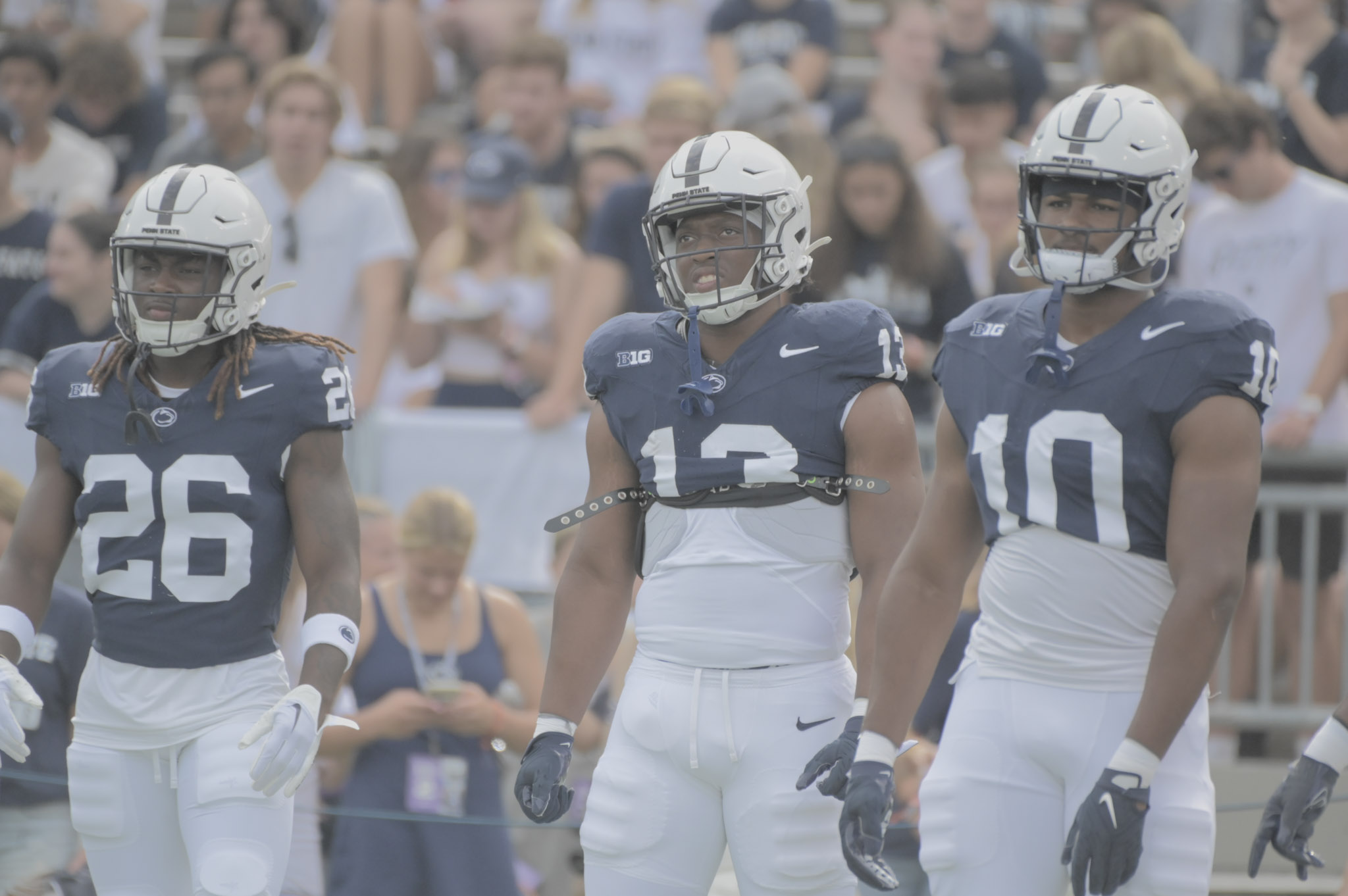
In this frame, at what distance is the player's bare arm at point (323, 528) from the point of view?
3.85 metres

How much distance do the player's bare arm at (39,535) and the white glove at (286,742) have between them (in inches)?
25.8

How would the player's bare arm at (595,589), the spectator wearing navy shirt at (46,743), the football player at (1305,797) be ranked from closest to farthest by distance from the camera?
the football player at (1305,797) < the player's bare arm at (595,589) < the spectator wearing navy shirt at (46,743)

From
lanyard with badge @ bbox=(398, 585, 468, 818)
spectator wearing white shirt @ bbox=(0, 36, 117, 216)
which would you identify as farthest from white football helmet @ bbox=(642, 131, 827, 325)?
spectator wearing white shirt @ bbox=(0, 36, 117, 216)

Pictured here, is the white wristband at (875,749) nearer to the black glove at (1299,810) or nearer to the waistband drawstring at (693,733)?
the waistband drawstring at (693,733)

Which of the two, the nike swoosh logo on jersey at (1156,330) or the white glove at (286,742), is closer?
the nike swoosh logo on jersey at (1156,330)

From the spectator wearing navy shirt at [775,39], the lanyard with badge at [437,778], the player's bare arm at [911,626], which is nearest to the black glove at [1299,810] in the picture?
the player's bare arm at [911,626]

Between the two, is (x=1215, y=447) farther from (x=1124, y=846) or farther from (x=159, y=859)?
(x=159, y=859)

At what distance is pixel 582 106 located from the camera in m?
9.24

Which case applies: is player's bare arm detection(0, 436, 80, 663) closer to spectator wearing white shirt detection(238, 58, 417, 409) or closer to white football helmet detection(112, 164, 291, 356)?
white football helmet detection(112, 164, 291, 356)

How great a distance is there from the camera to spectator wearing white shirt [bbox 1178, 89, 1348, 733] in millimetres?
6340

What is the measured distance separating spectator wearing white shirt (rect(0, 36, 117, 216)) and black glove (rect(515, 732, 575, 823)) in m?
5.29

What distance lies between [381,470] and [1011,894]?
14.0ft

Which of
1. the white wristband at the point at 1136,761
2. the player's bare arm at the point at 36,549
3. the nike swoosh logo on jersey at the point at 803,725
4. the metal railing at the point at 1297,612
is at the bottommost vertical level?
the metal railing at the point at 1297,612

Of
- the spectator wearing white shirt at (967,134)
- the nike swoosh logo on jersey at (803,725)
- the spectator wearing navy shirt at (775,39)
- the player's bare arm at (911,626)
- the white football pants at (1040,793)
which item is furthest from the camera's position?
the spectator wearing navy shirt at (775,39)
